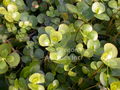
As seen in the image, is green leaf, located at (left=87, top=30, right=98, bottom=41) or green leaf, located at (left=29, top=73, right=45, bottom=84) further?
green leaf, located at (left=87, top=30, right=98, bottom=41)

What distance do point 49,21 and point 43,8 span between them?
170 mm

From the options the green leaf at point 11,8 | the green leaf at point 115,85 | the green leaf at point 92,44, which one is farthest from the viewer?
the green leaf at point 11,8

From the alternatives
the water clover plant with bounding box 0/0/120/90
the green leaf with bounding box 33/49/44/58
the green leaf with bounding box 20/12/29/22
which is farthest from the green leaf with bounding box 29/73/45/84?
the green leaf with bounding box 20/12/29/22

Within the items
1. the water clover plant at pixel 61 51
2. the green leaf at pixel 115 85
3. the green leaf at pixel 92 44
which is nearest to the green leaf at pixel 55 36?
the water clover plant at pixel 61 51

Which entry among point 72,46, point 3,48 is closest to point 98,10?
point 72,46

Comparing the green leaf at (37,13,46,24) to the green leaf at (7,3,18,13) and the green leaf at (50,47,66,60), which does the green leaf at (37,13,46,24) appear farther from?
the green leaf at (50,47,66,60)

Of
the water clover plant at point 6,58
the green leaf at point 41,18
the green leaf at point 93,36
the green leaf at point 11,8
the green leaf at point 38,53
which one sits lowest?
the green leaf at point 38,53

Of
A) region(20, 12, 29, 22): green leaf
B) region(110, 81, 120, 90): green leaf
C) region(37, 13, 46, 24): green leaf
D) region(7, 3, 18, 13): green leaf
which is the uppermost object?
region(7, 3, 18, 13): green leaf

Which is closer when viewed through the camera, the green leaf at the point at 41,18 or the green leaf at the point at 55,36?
the green leaf at the point at 55,36

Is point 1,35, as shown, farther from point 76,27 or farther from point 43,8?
point 76,27

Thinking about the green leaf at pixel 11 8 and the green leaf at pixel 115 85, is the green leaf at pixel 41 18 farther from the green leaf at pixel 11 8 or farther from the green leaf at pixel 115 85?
the green leaf at pixel 115 85

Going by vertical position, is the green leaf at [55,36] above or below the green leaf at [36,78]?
above

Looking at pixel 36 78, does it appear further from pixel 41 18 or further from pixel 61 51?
pixel 41 18

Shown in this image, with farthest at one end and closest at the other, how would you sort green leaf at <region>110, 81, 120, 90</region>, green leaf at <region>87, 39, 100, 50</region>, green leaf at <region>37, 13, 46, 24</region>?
green leaf at <region>37, 13, 46, 24</region> < green leaf at <region>87, 39, 100, 50</region> < green leaf at <region>110, 81, 120, 90</region>
